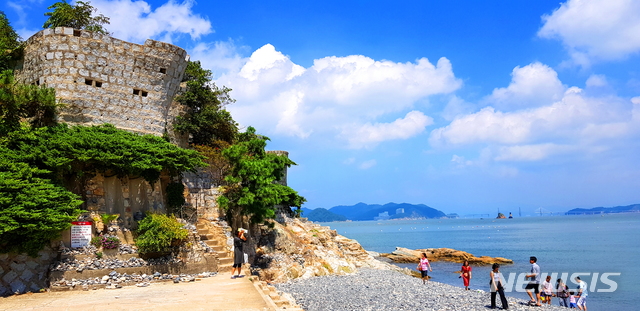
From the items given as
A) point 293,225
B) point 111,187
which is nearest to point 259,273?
point 111,187

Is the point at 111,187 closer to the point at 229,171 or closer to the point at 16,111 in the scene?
the point at 16,111

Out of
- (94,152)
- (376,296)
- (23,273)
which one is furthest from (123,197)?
(376,296)

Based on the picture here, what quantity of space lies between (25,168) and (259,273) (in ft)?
31.7

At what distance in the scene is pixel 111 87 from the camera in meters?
16.8

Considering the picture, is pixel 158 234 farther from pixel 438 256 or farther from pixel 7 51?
pixel 438 256

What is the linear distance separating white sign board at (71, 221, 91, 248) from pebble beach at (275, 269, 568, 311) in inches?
264

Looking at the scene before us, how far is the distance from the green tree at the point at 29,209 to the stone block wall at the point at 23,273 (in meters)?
0.29

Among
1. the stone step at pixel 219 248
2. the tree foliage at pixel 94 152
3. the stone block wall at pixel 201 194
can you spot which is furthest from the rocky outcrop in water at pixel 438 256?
the tree foliage at pixel 94 152

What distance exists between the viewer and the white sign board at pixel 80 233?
42.0 ft

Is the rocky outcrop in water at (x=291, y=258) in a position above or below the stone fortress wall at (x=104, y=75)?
below

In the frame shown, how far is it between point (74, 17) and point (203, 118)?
7.41 meters

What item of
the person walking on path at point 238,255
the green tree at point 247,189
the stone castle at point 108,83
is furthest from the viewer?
the green tree at point 247,189

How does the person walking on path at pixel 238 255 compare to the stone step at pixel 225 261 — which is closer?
the person walking on path at pixel 238 255

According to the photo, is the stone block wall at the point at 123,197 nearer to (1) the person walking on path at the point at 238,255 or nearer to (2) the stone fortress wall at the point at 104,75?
(2) the stone fortress wall at the point at 104,75
